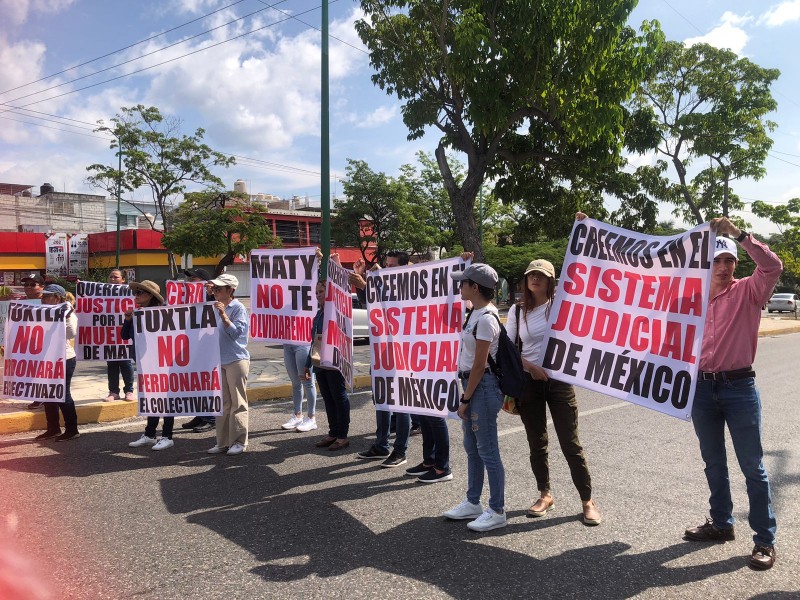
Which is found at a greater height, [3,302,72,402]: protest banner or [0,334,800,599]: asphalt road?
[3,302,72,402]: protest banner

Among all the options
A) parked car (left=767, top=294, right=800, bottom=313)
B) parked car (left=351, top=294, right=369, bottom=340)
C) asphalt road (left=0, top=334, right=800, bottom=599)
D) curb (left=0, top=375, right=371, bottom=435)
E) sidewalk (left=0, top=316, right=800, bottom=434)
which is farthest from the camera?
parked car (left=767, top=294, right=800, bottom=313)

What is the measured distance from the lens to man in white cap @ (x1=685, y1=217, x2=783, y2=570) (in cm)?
363

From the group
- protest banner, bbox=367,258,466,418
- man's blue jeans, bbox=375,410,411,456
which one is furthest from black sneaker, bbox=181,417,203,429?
protest banner, bbox=367,258,466,418

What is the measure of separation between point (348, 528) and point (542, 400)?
5.40 ft

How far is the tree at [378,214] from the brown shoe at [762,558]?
97.0ft

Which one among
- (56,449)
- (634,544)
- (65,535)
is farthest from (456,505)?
(56,449)

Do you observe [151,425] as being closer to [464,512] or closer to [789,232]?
[464,512]

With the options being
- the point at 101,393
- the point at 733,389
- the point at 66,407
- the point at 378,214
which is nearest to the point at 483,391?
the point at 733,389

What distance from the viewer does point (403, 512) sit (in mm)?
4594

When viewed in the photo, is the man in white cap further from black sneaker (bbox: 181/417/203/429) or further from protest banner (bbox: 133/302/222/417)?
black sneaker (bbox: 181/417/203/429)

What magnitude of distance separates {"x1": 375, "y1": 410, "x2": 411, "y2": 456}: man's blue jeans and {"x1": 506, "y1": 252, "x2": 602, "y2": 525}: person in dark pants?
1.61 metres

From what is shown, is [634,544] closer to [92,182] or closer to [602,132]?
[602,132]

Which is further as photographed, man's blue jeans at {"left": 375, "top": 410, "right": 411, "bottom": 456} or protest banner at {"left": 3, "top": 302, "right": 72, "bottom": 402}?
protest banner at {"left": 3, "top": 302, "right": 72, "bottom": 402}

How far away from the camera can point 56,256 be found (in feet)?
143
